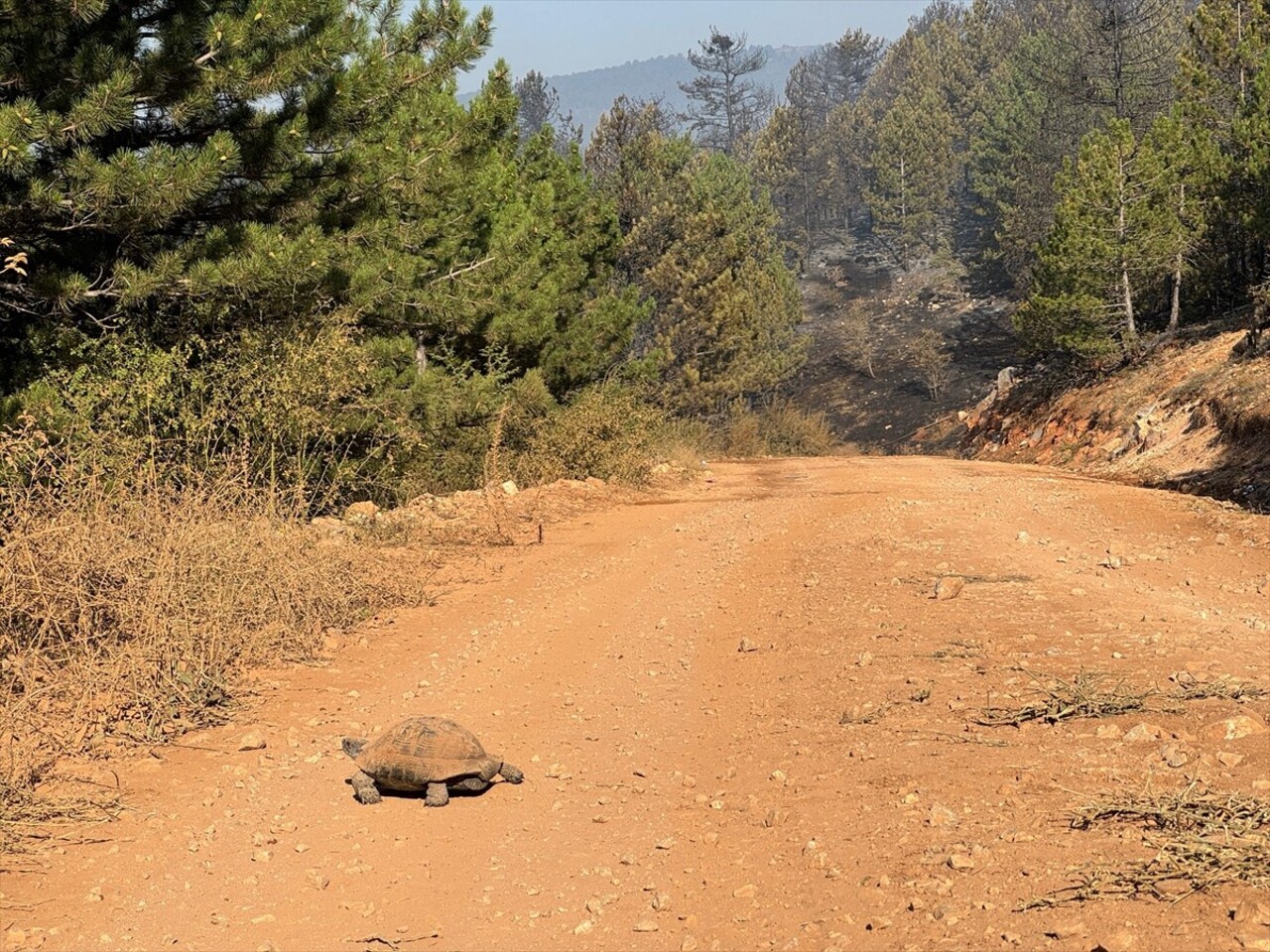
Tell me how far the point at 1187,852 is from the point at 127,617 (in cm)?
540

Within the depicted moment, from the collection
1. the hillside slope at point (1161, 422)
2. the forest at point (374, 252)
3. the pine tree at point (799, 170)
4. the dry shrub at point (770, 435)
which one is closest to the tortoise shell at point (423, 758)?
the forest at point (374, 252)

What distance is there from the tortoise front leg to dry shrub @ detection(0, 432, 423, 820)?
4.53 feet

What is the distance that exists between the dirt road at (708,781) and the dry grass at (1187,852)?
0.06 m

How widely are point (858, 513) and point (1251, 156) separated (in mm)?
19352

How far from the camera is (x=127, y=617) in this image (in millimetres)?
6473

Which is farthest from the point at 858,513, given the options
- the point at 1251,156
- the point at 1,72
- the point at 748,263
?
the point at 748,263

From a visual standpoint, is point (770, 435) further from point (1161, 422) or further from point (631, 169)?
point (1161, 422)

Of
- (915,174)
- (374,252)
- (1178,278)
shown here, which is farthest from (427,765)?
(915,174)

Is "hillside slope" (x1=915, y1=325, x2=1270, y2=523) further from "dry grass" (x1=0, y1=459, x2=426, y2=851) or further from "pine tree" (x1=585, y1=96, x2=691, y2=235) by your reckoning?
"pine tree" (x1=585, y1=96, x2=691, y2=235)

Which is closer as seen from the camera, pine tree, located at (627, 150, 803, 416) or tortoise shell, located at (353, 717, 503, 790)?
tortoise shell, located at (353, 717, 503, 790)

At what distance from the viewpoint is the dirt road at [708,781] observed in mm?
3842

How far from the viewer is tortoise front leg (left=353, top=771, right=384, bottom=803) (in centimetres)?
511

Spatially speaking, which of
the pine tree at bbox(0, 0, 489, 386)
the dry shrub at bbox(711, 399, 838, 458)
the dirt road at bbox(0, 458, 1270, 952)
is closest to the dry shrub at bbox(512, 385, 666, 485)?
the pine tree at bbox(0, 0, 489, 386)

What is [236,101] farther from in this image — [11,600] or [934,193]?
[934,193]
